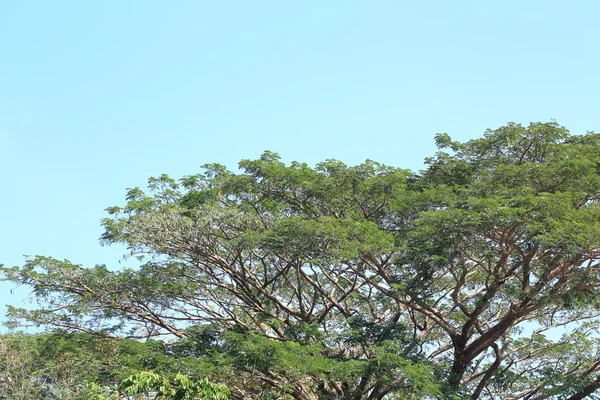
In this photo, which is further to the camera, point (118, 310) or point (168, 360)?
point (118, 310)

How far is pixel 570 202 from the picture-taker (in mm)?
12078

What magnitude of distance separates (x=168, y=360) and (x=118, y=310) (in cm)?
303

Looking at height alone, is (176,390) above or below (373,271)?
below

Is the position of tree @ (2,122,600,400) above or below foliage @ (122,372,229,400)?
above

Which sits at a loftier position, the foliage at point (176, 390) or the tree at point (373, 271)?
the tree at point (373, 271)

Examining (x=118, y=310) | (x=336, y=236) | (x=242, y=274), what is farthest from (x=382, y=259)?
(x=118, y=310)

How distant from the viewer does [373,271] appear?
14.2m

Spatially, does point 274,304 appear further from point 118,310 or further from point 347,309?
point 118,310

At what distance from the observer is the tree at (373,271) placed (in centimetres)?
1229

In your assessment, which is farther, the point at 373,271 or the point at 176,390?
the point at 373,271

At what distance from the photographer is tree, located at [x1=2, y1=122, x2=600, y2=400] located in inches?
484

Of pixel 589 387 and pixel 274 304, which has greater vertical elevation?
pixel 274 304

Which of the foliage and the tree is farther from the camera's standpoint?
the tree

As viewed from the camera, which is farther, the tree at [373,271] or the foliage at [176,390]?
the tree at [373,271]
